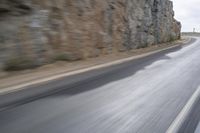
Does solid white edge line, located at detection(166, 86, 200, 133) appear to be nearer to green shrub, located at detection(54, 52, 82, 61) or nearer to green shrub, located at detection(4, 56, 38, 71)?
green shrub, located at detection(4, 56, 38, 71)

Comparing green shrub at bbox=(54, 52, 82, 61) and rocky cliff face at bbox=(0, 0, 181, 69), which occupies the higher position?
rocky cliff face at bbox=(0, 0, 181, 69)

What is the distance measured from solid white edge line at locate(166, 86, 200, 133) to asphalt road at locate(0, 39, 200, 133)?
0.11 meters

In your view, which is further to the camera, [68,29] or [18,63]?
[68,29]

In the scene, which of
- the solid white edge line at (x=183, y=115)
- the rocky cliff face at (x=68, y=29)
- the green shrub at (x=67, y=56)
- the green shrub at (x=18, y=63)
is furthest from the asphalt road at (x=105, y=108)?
the green shrub at (x=67, y=56)

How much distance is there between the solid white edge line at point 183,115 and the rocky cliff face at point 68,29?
694 cm

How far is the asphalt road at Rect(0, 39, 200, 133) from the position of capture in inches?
292

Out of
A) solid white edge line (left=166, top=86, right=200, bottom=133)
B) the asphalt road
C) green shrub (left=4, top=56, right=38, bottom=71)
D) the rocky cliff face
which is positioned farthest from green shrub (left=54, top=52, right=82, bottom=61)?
solid white edge line (left=166, top=86, right=200, bottom=133)

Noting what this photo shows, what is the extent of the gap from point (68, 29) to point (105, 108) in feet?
40.5

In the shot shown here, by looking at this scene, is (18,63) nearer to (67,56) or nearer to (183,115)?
(67,56)

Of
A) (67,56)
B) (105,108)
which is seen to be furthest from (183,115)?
(67,56)

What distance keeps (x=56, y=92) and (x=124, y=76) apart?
497 cm

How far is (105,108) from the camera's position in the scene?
923 centimetres

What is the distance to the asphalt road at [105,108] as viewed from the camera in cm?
743

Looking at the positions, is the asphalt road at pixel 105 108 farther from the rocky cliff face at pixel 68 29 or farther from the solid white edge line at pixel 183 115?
the rocky cliff face at pixel 68 29
